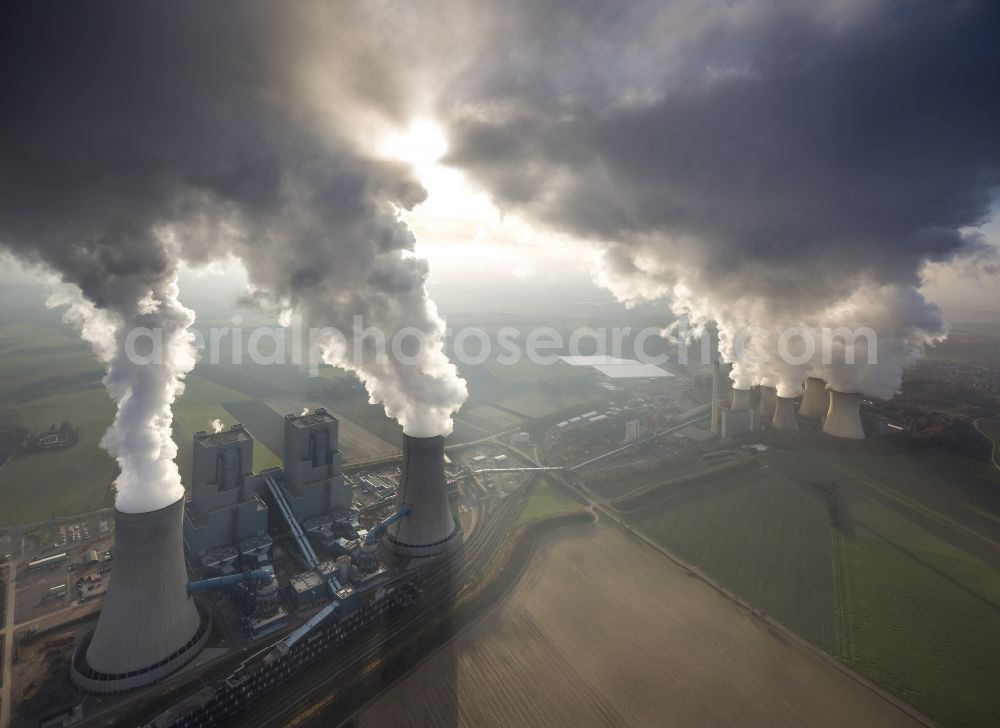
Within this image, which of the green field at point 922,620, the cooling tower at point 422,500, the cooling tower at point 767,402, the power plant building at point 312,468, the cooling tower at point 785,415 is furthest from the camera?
the cooling tower at point 767,402

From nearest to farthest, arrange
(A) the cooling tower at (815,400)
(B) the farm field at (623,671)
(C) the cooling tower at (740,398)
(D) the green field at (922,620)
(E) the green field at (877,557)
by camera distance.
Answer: (B) the farm field at (623,671)
(D) the green field at (922,620)
(E) the green field at (877,557)
(C) the cooling tower at (740,398)
(A) the cooling tower at (815,400)

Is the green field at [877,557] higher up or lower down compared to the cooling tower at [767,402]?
lower down

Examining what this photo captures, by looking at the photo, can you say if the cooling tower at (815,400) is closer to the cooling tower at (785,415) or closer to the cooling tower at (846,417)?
the cooling tower at (785,415)

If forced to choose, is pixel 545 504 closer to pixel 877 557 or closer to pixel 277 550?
pixel 277 550

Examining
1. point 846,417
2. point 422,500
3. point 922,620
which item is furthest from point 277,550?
point 846,417

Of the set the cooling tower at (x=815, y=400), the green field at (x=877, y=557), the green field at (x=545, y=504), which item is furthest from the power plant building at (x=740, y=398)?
the green field at (x=545, y=504)

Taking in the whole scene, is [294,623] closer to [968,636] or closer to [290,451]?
[290,451]

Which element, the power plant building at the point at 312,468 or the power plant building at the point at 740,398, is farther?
the power plant building at the point at 740,398

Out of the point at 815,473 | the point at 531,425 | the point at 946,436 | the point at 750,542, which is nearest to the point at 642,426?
the point at 531,425
